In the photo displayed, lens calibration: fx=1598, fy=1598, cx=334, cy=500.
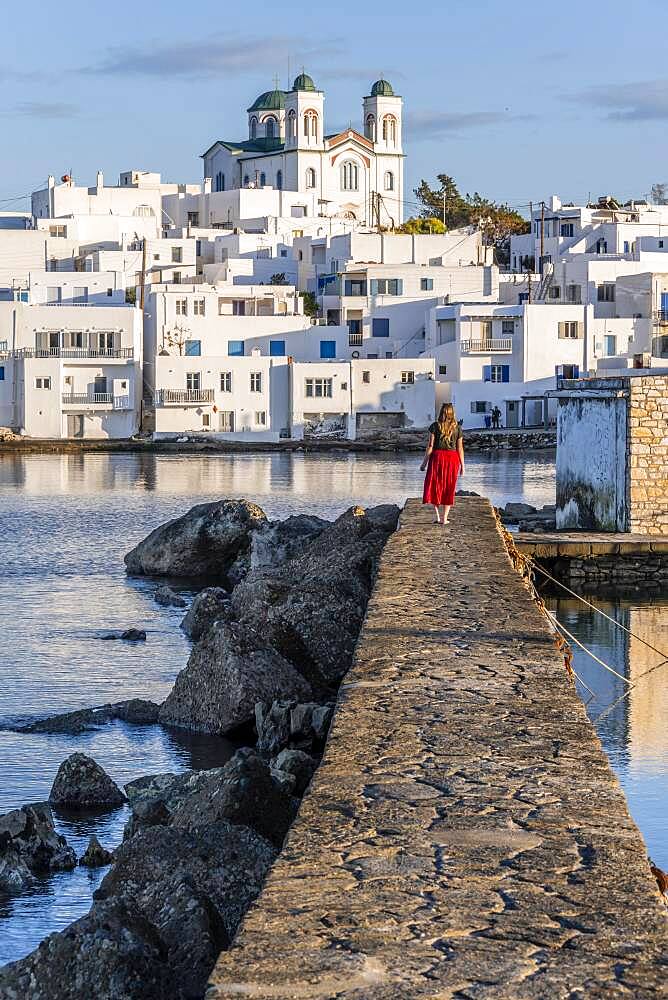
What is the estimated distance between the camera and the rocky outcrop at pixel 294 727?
11812 mm

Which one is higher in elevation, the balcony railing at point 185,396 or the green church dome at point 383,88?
the green church dome at point 383,88

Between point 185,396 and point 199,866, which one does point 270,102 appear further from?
point 199,866

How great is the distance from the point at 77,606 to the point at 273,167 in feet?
316

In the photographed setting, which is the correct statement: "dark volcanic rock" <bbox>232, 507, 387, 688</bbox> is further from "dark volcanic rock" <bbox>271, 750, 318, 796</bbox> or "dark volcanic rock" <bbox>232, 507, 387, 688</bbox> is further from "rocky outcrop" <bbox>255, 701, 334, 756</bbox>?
"dark volcanic rock" <bbox>271, 750, 318, 796</bbox>

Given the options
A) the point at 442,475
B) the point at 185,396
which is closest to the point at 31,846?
the point at 442,475

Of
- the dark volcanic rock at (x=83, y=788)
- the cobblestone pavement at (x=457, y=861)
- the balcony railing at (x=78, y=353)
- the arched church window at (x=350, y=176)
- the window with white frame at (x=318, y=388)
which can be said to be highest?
the arched church window at (x=350, y=176)

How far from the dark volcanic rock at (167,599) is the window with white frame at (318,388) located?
164ft

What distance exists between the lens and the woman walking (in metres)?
17.7

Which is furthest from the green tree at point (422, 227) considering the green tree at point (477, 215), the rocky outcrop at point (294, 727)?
the rocky outcrop at point (294, 727)

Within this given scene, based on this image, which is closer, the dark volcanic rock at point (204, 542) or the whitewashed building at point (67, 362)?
the dark volcanic rock at point (204, 542)

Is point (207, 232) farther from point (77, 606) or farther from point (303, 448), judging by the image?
point (77, 606)

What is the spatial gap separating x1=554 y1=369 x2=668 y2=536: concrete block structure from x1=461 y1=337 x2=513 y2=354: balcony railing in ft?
153

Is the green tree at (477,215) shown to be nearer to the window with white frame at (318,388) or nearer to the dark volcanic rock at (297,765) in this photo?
the window with white frame at (318,388)

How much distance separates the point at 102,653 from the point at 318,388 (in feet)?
183
